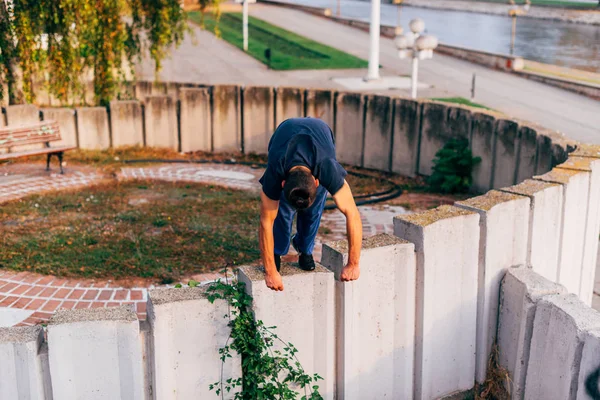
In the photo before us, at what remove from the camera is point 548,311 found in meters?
5.91

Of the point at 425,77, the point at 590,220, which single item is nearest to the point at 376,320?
the point at 590,220

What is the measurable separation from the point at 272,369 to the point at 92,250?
13.7 ft

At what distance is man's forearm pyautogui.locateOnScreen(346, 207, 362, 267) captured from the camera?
17.4 feet

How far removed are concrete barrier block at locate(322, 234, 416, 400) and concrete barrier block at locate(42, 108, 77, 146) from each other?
9141 millimetres

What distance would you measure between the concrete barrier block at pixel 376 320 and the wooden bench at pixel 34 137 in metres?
7.79

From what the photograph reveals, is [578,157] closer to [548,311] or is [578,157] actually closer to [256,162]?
[548,311]

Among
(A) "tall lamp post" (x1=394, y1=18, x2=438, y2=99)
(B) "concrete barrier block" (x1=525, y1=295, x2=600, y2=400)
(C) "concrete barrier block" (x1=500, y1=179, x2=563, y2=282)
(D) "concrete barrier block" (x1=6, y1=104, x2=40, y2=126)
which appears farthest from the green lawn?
(B) "concrete barrier block" (x1=525, y1=295, x2=600, y2=400)

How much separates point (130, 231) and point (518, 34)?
159 ft

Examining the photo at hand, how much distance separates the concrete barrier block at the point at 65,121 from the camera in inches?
541

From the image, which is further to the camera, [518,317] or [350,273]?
[518,317]

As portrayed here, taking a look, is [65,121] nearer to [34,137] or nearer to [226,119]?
[34,137]

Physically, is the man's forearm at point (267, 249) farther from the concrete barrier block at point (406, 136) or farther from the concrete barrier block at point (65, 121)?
the concrete barrier block at point (65, 121)

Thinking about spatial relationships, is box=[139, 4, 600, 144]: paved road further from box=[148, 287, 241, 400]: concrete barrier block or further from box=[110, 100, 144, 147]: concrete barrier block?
box=[148, 287, 241, 400]: concrete barrier block

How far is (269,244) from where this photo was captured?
5375 mm
